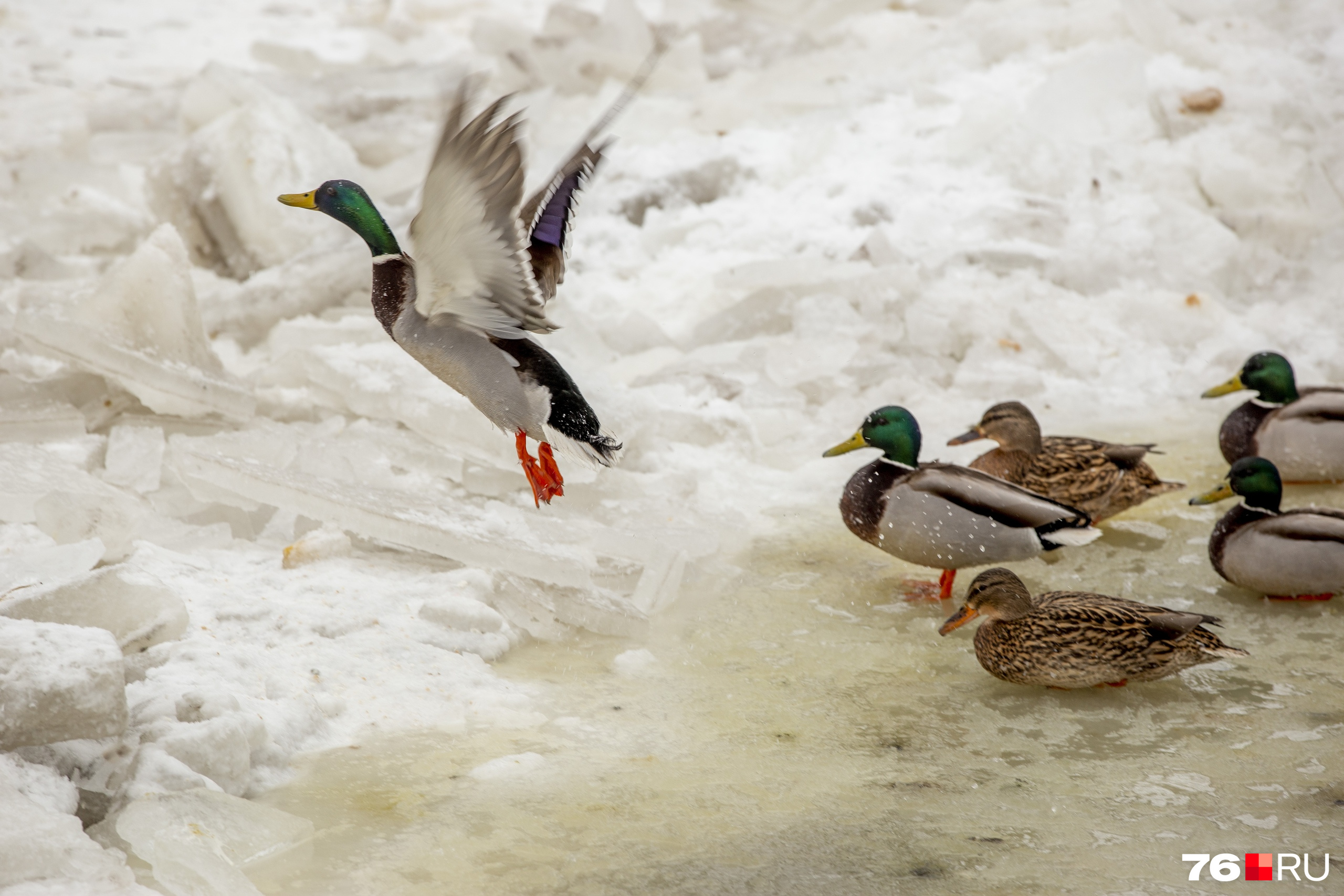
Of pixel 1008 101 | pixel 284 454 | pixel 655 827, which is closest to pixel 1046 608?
pixel 655 827

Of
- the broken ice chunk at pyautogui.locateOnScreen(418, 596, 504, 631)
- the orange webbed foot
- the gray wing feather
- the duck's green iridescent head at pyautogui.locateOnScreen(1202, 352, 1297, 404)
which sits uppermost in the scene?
the duck's green iridescent head at pyautogui.locateOnScreen(1202, 352, 1297, 404)

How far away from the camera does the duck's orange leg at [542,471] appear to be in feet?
9.34

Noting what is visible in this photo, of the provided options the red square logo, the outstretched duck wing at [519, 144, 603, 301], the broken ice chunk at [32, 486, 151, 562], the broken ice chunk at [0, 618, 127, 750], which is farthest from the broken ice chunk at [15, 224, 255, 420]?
the red square logo

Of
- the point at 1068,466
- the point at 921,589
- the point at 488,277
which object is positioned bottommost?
the point at 921,589

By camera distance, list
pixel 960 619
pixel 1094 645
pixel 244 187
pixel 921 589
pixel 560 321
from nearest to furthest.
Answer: pixel 1094 645 → pixel 960 619 → pixel 921 589 → pixel 560 321 → pixel 244 187

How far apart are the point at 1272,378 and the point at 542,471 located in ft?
8.98

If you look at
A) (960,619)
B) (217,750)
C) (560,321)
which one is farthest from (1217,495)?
(217,750)

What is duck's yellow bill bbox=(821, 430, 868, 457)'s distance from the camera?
3691 mm

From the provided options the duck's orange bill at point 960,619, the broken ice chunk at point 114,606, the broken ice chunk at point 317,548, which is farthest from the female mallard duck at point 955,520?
the broken ice chunk at point 114,606

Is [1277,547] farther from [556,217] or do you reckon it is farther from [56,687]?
[56,687]

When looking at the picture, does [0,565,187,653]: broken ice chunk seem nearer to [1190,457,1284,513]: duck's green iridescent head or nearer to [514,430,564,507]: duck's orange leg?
[514,430,564,507]: duck's orange leg

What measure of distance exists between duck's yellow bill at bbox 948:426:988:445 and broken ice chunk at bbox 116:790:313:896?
261 cm

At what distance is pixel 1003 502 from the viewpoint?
3.41 metres

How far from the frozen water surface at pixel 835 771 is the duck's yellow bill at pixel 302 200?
1.18 metres
